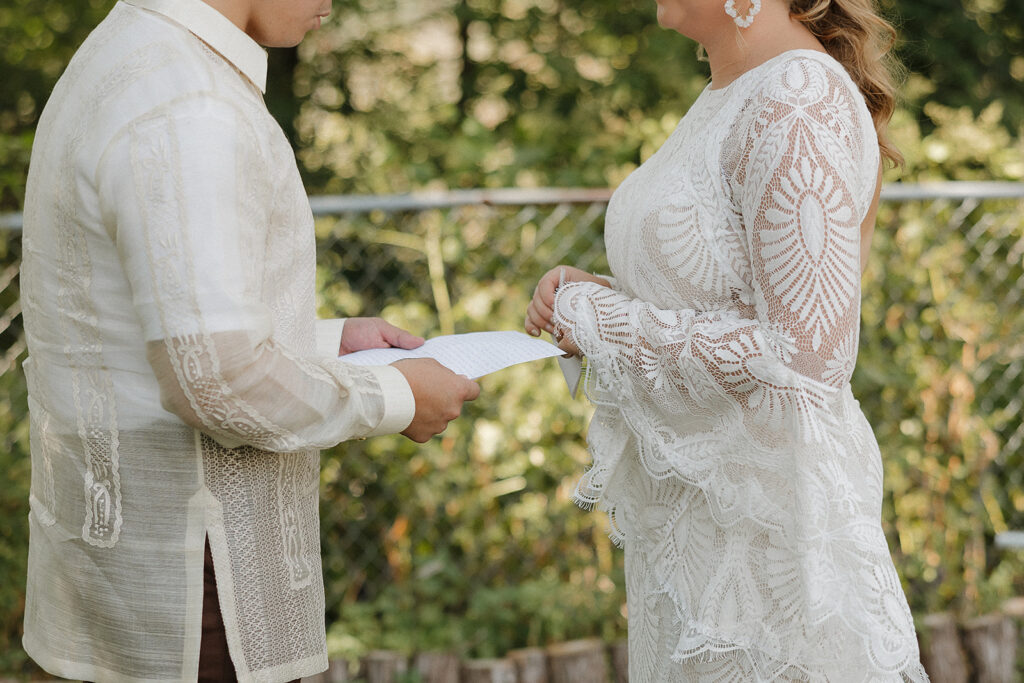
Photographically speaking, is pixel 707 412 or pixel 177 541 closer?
pixel 177 541

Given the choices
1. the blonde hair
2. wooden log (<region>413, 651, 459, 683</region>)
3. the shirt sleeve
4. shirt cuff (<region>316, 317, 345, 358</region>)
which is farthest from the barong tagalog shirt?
wooden log (<region>413, 651, 459, 683</region>)

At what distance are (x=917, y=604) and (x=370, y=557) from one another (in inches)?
79.7

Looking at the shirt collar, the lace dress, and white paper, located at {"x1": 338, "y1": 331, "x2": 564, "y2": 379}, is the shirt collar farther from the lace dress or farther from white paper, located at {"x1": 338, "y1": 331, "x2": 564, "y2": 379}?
the lace dress

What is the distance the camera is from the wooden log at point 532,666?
323cm

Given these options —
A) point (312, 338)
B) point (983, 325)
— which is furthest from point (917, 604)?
point (312, 338)

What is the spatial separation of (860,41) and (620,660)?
7.09 ft

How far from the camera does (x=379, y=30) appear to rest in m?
5.71

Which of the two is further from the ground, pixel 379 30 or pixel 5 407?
pixel 379 30

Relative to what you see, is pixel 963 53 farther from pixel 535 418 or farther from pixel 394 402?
pixel 394 402

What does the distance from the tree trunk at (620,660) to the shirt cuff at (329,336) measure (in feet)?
5.73

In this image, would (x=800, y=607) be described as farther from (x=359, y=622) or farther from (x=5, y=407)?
(x=5, y=407)

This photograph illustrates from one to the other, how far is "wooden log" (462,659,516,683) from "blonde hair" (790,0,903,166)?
6.62 feet

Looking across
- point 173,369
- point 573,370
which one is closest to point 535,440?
point 573,370

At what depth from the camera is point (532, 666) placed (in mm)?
3236
